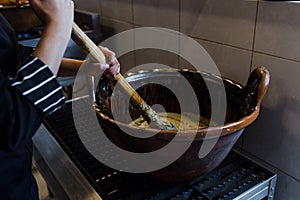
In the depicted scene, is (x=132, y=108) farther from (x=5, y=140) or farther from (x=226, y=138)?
(x=5, y=140)

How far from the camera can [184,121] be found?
0.85m

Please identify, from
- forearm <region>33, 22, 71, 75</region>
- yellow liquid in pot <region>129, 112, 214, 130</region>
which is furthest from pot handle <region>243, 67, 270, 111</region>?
forearm <region>33, 22, 71, 75</region>

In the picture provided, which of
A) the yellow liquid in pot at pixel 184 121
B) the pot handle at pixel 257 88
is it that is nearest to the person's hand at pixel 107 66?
the yellow liquid in pot at pixel 184 121

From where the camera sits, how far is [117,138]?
62 cm

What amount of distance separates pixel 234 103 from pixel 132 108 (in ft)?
0.88

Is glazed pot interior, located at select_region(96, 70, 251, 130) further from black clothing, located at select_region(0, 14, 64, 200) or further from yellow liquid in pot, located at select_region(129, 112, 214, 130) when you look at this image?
black clothing, located at select_region(0, 14, 64, 200)

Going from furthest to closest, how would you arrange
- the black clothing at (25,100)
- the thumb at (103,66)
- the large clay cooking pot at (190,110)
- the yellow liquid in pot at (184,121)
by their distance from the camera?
1. the yellow liquid in pot at (184,121)
2. the thumb at (103,66)
3. the large clay cooking pot at (190,110)
4. the black clothing at (25,100)

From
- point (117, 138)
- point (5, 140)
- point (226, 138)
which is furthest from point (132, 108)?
point (5, 140)

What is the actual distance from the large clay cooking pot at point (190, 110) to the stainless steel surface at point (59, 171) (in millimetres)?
130

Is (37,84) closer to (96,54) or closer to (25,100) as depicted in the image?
(25,100)

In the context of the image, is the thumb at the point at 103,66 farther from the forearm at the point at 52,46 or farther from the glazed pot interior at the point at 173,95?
the forearm at the point at 52,46

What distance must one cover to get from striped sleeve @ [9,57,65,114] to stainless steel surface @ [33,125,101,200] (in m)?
0.31

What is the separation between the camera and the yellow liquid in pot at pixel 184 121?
81 cm

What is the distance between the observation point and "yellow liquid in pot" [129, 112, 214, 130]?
32.0 inches
